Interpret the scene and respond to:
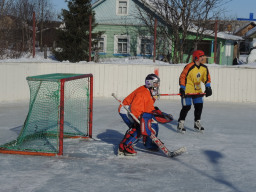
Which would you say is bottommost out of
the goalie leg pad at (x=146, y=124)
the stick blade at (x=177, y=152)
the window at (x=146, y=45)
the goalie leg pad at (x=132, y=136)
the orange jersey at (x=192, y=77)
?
the stick blade at (x=177, y=152)

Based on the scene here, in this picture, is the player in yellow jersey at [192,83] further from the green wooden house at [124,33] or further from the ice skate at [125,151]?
the green wooden house at [124,33]

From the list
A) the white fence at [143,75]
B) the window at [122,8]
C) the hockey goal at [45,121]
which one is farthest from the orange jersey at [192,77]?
the window at [122,8]

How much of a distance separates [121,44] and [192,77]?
15.1 metres

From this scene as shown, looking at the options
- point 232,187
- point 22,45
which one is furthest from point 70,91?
point 22,45

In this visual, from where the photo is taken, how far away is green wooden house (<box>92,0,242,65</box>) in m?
20.6

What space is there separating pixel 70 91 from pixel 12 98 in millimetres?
2500

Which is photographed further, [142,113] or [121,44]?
[121,44]

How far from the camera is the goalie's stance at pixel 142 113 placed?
179 inches

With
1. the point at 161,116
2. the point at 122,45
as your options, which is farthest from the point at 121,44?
the point at 161,116

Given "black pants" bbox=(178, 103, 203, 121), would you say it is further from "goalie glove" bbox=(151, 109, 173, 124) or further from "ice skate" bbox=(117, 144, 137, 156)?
"ice skate" bbox=(117, 144, 137, 156)

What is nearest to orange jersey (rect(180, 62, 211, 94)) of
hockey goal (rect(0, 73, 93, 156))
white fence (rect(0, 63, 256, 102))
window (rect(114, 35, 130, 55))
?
hockey goal (rect(0, 73, 93, 156))

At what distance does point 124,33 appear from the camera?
21031 millimetres

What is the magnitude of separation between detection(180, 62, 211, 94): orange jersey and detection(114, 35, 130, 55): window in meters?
14.5

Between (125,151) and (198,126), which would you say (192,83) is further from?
(125,151)
